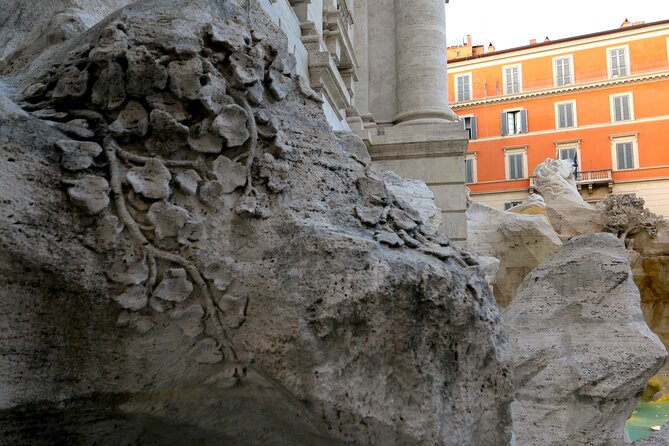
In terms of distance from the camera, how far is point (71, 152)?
1.09 metres

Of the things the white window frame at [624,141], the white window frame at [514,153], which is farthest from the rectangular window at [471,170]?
the white window frame at [624,141]

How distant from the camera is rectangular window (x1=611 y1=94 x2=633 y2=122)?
2108 cm

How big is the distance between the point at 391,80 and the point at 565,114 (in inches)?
638

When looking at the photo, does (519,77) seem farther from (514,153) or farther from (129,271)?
(129,271)

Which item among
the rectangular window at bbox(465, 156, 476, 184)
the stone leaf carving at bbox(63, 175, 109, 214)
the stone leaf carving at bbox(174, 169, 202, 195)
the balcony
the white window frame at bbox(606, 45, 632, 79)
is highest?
the white window frame at bbox(606, 45, 632, 79)

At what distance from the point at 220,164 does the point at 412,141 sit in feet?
17.9

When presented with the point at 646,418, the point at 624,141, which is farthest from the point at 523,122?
the point at 646,418

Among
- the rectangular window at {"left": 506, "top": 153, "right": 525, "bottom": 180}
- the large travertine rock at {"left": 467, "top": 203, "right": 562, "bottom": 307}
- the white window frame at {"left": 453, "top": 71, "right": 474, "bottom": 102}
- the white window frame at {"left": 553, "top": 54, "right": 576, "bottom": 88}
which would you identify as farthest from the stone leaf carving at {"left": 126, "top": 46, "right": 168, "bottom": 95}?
the white window frame at {"left": 453, "top": 71, "right": 474, "bottom": 102}

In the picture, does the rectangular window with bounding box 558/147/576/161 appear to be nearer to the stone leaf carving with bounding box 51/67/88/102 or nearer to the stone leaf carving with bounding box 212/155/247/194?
the stone leaf carving with bounding box 212/155/247/194

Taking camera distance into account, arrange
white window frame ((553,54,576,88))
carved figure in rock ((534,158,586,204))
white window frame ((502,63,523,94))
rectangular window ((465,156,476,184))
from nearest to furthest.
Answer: carved figure in rock ((534,158,586,204)) → white window frame ((553,54,576,88)) → rectangular window ((465,156,476,184)) → white window frame ((502,63,523,94))

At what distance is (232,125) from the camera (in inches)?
46.5

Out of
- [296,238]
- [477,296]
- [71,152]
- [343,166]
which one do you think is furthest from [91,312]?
[477,296]

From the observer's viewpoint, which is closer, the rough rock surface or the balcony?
the rough rock surface

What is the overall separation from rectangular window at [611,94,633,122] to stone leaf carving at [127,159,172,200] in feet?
74.1
